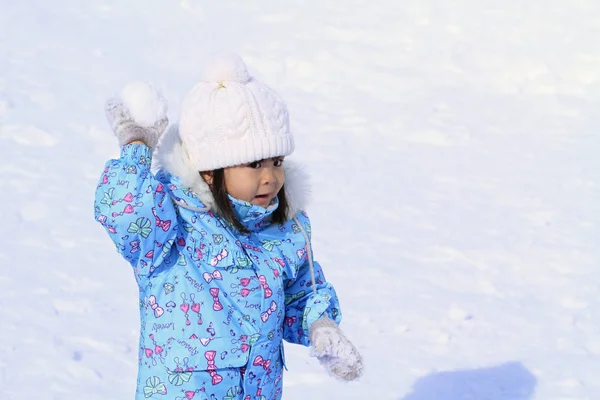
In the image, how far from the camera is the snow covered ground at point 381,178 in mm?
4285

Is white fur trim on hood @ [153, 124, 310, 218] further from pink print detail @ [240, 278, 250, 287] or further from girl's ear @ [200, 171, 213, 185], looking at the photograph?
pink print detail @ [240, 278, 250, 287]

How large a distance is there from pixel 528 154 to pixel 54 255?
3612 millimetres

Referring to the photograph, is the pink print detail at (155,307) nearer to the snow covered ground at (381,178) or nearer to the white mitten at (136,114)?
the white mitten at (136,114)

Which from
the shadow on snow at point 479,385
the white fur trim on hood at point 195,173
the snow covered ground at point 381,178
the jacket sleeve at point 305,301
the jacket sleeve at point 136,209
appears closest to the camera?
the jacket sleeve at point 136,209

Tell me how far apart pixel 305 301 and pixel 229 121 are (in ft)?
1.95

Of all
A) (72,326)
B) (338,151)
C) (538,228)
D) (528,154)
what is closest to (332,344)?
(72,326)

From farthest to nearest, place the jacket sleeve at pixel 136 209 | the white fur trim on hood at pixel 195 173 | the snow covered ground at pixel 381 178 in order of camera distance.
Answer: the snow covered ground at pixel 381 178 → the white fur trim on hood at pixel 195 173 → the jacket sleeve at pixel 136 209

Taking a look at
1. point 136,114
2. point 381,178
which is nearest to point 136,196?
point 136,114

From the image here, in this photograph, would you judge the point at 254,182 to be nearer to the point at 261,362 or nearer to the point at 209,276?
the point at 209,276

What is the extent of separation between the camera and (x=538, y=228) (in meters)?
5.73

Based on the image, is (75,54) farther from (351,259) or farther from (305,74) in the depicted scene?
(351,259)

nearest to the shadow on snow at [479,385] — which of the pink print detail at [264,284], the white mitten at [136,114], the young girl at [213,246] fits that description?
the young girl at [213,246]

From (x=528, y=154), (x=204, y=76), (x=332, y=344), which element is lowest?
(x=528, y=154)

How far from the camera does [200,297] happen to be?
233cm
